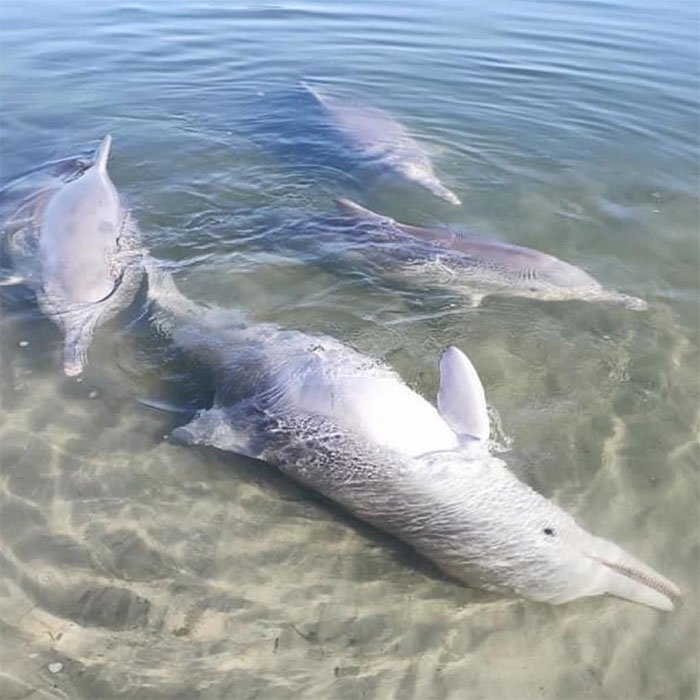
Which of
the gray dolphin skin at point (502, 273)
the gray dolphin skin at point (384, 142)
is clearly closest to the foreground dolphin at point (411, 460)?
the gray dolphin skin at point (502, 273)

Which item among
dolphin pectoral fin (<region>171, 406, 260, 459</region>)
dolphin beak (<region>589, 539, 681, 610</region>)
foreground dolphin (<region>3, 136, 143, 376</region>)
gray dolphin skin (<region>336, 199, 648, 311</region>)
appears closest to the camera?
dolphin beak (<region>589, 539, 681, 610</region>)

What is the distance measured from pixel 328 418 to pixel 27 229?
Answer: 16.5 ft

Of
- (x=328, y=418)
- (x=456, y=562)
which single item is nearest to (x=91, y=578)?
(x=328, y=418)

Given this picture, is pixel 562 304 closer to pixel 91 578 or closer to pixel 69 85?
pixel 91 578

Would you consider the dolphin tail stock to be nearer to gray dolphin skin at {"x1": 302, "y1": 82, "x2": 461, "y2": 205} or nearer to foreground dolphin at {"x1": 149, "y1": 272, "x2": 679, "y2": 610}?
foreground dolphin at {"x1": 149, "y1": 272, "x2": 679, "y2": 610}

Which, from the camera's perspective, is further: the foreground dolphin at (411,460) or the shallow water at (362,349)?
the foreground dolphin at (411,460)

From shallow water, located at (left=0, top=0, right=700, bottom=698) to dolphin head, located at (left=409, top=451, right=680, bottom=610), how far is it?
0.55ft

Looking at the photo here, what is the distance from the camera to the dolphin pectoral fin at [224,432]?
6453 mm

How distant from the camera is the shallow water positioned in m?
5.43

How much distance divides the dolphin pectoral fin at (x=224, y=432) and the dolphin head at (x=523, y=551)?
4.68 ft

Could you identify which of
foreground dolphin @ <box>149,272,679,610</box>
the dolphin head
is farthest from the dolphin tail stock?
the dolphin head

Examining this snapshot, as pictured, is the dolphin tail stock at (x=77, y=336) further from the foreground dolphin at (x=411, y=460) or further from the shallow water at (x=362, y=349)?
the foreground dolphin at (x=411, y=460)

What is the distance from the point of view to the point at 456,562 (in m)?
5.74

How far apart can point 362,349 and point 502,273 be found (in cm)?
200
